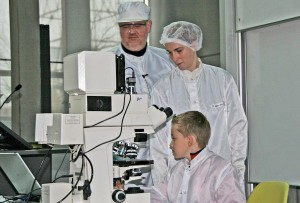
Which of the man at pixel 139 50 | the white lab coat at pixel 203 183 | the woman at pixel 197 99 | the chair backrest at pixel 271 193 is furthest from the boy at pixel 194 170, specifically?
the man at pixel 139 50

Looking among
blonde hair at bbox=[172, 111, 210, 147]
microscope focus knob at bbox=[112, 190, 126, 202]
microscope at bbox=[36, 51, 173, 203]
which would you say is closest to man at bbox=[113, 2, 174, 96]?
blonde hair at bbox=[172, 111, 210, 147]

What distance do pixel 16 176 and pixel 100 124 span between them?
0.90 meters

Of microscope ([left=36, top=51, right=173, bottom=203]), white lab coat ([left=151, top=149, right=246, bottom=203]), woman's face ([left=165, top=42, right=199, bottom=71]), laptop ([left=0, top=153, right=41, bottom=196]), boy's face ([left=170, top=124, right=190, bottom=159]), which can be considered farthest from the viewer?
woman's face ([left=165, top=42, right=199, bottom=71])

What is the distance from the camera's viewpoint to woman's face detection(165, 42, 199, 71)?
3102mm

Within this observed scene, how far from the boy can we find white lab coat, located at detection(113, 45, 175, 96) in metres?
0.83

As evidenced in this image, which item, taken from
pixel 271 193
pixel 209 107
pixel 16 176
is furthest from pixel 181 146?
pixel 16 176

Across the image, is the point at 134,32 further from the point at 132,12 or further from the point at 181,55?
the point at 181,55

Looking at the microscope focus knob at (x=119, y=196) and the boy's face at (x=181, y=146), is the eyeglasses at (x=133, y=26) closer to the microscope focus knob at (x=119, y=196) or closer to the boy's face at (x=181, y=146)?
the boy's face at (x=181, y=146)

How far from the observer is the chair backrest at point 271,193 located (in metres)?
2.47

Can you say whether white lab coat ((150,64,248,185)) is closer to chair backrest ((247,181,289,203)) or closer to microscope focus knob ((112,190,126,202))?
chair backrest ((247,181,289,203))

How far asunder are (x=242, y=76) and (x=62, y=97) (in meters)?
1.62

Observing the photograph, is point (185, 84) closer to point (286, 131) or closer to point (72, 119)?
point (286, 131)

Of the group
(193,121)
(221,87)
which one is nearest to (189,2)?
(221,87)

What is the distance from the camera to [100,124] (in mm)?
2027
